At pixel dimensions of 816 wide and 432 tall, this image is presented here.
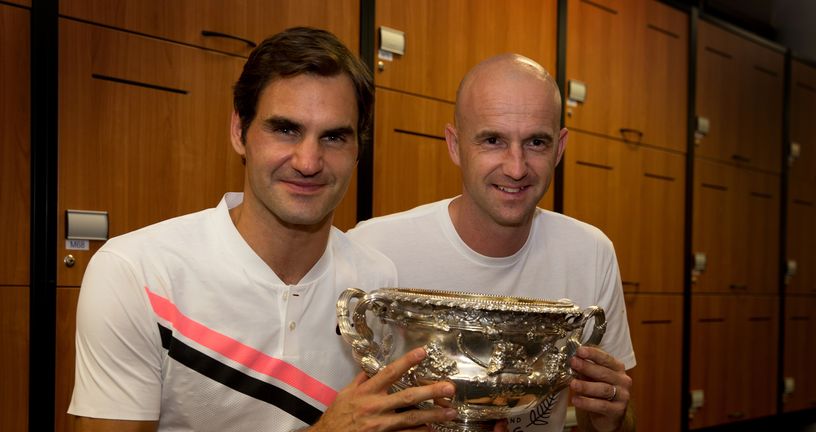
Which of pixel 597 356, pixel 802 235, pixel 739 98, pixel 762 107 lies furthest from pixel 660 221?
pixel 597 356

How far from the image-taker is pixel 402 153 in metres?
2.70

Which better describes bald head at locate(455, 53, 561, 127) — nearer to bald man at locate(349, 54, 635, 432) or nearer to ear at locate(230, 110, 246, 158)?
bald man at locate(349, 54, 635, 432)

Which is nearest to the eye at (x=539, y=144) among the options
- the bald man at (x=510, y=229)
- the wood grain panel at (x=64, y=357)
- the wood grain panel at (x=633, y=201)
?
the bald man at (x=510, y=229)

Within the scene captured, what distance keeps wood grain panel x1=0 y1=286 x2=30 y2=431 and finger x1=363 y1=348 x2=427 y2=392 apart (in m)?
1.21

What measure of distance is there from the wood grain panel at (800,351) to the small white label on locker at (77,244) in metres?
4.41

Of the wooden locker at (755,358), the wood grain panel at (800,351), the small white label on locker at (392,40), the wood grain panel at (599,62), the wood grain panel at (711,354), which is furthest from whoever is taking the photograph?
the wood grain panel at (800,351)

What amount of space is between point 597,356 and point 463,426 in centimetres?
26

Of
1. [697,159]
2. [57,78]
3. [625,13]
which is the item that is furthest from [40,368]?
[697,159]

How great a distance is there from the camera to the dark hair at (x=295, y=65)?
1339 millimetres

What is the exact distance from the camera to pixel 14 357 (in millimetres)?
1876

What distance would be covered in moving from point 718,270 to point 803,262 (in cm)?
119

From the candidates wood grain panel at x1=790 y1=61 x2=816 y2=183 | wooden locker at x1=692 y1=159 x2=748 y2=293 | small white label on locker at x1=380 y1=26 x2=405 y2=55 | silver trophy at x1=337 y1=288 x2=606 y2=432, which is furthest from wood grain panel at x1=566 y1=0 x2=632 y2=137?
silver trophy at x1=337 y1=288 x2=606 y2=432

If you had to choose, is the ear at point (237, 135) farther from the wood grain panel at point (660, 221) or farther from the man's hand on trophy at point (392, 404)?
the wood grain panel at point (660, 221)

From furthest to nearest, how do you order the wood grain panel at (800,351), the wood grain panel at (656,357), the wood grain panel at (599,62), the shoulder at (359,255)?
the wood grain panel at (800,351), the wood grain panel at (656,357), the wood grain panel at (599,62), the shoulder at (359,255)
